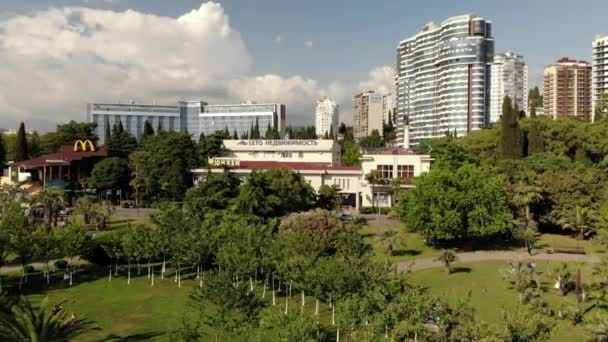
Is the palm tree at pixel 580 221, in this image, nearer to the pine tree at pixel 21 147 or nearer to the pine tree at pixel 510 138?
the pine tree at pixel 510 138

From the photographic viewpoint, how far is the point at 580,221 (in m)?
53.9

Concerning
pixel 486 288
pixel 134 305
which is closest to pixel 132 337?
pixel 134 305

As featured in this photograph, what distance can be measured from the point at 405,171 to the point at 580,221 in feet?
81.8

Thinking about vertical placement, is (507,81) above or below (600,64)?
below

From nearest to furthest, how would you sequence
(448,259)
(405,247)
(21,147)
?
(448,259) → (405,247) → (21,147)

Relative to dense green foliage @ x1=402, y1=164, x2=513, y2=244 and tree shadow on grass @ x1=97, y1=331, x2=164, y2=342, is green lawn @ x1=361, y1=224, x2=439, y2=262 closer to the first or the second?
dense green foliage @ x1=402, y1=164, x2=513, y2=244

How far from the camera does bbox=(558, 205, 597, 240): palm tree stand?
53.7 meters

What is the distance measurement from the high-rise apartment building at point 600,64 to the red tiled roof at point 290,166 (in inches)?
3965

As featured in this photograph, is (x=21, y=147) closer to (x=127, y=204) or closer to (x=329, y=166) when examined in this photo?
(x=127, y=204)

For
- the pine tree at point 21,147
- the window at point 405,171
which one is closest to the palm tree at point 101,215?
the window at point 405,171

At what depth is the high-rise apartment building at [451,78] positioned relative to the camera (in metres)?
135

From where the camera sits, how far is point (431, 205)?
51.3 metres

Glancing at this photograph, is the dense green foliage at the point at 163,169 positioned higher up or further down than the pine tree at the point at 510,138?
further down

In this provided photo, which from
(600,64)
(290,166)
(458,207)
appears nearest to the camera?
(458,207)
